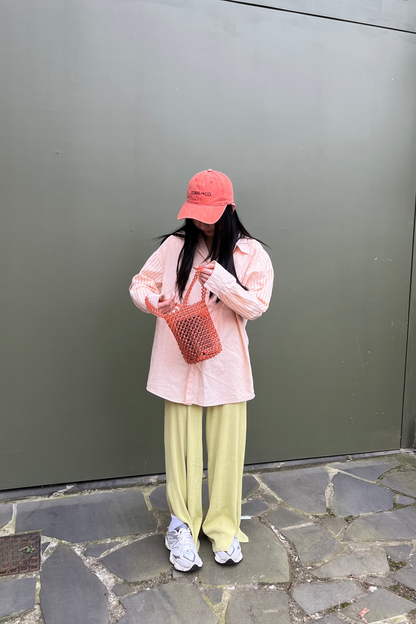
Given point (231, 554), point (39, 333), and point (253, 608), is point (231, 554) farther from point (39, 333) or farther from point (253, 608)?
point (39, 333)

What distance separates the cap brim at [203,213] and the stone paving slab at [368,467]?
214 centimetres

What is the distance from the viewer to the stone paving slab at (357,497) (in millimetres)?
2918

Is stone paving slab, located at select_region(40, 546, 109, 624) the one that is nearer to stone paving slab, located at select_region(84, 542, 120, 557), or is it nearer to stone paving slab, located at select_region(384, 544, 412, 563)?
stone paving slab, located at select_region(84, 542, 120, 557)

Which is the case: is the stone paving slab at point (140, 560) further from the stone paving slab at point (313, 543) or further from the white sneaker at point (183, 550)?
the stone paving slab at point (313, 543)

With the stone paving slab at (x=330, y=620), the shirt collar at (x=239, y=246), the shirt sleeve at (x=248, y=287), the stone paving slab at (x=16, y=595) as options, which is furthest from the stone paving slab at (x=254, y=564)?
the shirt collar at (x=239, y=246)

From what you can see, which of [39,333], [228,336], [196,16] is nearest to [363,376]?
[228,336]

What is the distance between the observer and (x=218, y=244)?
2.28 meters

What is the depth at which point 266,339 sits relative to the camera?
3.39m

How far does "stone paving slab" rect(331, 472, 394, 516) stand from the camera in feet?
9.57

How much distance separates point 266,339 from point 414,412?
1.36 meters

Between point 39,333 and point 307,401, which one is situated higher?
point 39,333

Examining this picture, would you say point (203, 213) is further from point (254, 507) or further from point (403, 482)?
point (403, 482)

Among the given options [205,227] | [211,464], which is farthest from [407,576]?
[205,227]

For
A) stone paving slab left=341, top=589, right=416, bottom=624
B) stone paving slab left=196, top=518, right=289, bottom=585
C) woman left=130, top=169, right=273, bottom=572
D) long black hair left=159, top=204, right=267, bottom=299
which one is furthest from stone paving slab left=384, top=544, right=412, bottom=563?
long black hair left=159, top=204, right=267, bottom=299
